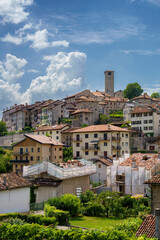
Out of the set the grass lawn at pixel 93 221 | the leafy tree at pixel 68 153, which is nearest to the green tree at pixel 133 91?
the leafy tree at pixel 68 153

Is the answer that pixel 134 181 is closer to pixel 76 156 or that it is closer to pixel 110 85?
pixel 76 156

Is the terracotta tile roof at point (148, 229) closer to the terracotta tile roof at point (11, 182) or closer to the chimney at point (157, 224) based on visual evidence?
the chimney at point (157, 224)

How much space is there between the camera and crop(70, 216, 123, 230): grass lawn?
27263 millimetres

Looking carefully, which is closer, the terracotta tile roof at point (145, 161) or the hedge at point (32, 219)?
the hedge at point (32, 219)

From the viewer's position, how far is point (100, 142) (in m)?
71.0

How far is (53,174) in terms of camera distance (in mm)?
35656

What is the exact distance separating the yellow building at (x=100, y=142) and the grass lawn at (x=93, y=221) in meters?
38.6

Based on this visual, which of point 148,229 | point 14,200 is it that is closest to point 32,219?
point 14,200

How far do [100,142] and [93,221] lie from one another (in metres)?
41.6

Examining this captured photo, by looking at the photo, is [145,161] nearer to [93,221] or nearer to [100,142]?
[93,221]

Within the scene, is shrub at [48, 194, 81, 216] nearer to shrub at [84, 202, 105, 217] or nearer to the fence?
shrub at [84, 202, 105, 217]

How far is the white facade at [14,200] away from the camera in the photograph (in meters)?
26.5

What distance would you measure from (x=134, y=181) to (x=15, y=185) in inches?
708

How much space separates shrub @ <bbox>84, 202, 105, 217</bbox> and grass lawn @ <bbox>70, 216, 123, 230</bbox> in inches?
40.2
